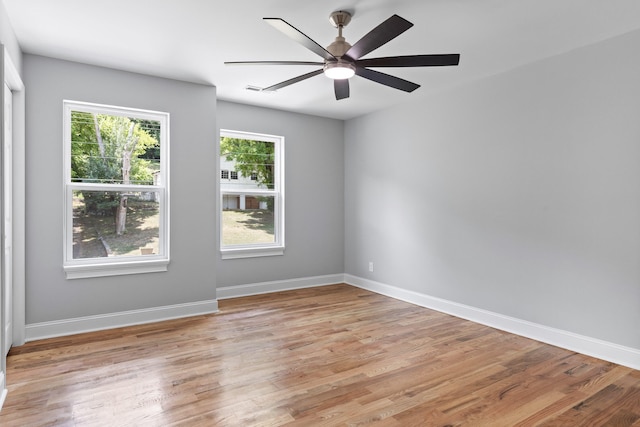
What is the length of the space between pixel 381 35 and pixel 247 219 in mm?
3417

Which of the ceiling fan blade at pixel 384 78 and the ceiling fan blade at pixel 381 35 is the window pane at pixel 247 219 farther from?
the ceiling fan blade at pixel 381 35

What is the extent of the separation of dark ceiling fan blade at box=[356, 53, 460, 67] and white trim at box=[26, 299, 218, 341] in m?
3.02

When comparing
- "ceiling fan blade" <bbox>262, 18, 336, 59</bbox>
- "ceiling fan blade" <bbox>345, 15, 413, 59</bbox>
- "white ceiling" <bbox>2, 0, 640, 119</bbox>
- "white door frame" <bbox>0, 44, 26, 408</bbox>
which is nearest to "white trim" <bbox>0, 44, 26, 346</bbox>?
"white door frame" <bbox>0, 44, 26, 408</bbox>

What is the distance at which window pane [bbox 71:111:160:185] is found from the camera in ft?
11.9

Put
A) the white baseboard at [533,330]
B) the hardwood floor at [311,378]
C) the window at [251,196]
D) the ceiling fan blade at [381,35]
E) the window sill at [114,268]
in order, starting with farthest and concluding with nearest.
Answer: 1. the window at [251,196]
2. the window sill at [114,268]
3. the white baseboard at [533,330]
4. the hardwood floor at [311,378]
5. the ceiling fan blade at [381,35]

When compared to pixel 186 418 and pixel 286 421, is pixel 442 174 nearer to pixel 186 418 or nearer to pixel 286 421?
pixel 286 421

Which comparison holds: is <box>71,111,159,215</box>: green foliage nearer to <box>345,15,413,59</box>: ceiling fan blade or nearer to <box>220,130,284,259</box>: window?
<box>220,130,284,259</box>: window

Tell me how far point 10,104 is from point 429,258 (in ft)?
14.1

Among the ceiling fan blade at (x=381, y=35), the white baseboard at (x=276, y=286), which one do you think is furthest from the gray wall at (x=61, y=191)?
the ceiling fan blade at (x=381, y=35)

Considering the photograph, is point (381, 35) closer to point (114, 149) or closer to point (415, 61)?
point (415, 61)

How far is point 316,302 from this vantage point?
4.63 m

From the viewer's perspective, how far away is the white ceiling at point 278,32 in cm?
252

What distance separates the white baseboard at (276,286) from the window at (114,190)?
43.3 inches

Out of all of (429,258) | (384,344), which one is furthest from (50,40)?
(429,258)
